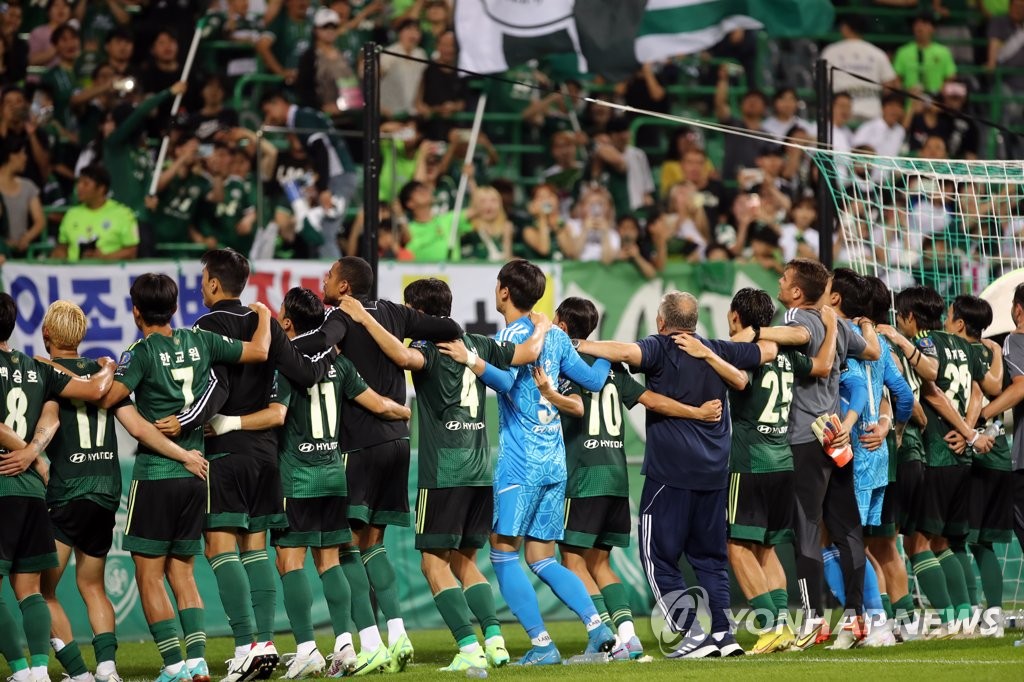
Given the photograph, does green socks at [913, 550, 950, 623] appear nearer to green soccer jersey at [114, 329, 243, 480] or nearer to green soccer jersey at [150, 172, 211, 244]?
green soccer jersey at [114, 329, 243, 480]

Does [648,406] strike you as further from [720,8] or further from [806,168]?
[806,168]

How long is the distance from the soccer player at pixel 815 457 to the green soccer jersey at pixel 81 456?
157 inches

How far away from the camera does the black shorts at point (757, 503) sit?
29.3 feet

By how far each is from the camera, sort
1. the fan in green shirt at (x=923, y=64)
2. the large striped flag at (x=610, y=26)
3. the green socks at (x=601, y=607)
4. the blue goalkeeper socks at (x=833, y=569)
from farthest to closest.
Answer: the fan in green shirt at (x=923, y=64), the large striped flag at (x=610, y=26), the blue goalkeeper socks at (x=833, y=569), the green socks at (x=601, y=607)

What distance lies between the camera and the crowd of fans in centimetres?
1448

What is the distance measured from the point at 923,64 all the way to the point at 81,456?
1374 cm

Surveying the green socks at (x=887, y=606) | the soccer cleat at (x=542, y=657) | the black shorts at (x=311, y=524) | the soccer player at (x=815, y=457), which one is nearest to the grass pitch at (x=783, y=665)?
the soccer cleat at (x=542, y=657)

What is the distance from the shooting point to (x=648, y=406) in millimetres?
8578

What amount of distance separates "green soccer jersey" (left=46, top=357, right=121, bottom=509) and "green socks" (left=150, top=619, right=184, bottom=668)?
0.88 m

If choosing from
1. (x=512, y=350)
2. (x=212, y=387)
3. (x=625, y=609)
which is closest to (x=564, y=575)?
(x=625, y=609)

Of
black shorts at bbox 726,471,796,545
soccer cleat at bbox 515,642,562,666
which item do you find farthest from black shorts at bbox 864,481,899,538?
soccer cleat at bbox 515,642,562,666

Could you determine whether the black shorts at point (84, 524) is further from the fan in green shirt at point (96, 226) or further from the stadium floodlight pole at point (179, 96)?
the stadium floodlight pole at point (179, 96)

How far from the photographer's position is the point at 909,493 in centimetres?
1000

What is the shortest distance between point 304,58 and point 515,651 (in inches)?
338
